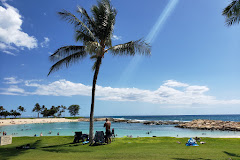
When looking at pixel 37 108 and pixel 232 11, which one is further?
pixel 37 108

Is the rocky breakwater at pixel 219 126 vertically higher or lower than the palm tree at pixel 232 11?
lower

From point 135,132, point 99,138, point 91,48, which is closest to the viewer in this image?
point 91,48

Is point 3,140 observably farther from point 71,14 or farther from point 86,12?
point 86,12

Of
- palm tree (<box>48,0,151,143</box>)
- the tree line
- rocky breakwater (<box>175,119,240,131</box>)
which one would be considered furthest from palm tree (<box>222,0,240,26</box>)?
the tree line

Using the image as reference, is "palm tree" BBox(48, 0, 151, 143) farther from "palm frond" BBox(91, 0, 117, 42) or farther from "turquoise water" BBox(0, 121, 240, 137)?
"turquoise water" BBox(0, 121, 240, 137)

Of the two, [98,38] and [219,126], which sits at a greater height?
[98,38]

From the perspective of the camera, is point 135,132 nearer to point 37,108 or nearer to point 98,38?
point 98,38

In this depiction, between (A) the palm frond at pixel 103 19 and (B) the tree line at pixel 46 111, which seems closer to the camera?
(A) the palm frond at pixel 103 19

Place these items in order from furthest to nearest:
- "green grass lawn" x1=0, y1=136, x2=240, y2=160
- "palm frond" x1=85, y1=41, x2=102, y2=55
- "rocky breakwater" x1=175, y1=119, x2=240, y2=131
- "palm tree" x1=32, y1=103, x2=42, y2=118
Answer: "palm tree" x1=32, y1=103, x2=42, y2=118 < "rocky breakwater" x1=175, y1=119, x2=240, y2=131 < "palm frond" x1=85, y1=41, x2=102, y2=55 < "green grass lawn" x1=0, y1=136, x2=240, y2=160

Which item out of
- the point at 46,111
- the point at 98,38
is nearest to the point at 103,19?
the point at 98,38

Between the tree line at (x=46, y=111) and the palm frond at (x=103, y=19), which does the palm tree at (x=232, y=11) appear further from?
the tree line at (x=46, y=111)

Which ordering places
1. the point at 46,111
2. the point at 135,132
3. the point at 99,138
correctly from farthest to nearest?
the point at 46,111 < the point at 135,132 < the point at 99,138

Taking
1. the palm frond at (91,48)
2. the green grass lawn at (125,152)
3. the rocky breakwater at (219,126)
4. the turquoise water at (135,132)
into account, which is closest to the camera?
the green grass lawn at (125,152)

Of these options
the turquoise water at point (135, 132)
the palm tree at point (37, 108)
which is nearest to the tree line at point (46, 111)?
the palm tree at point (37, 108)
